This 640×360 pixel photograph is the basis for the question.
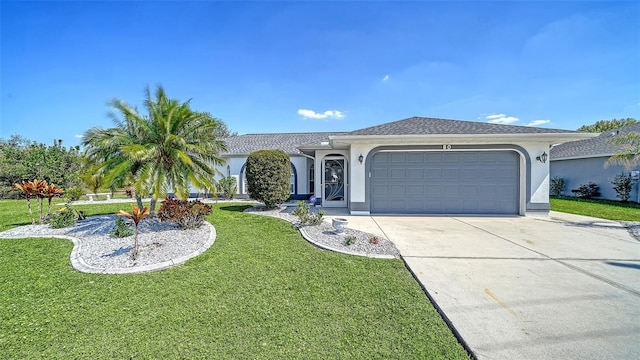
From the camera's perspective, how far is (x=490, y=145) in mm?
9516

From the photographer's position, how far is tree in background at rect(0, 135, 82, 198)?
19234 mm

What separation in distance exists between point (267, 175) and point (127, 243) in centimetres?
524

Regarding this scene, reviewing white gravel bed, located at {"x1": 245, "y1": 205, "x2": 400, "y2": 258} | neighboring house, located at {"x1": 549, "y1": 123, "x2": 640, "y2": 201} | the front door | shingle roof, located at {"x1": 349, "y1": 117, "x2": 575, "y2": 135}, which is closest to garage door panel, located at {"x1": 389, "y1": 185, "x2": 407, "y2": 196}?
shingle roof, located at {"x1": 349, "y1": 117, "x2": 575, "y2": 135}

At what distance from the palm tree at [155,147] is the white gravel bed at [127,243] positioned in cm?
117

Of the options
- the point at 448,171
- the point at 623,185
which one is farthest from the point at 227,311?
the point at 623,185

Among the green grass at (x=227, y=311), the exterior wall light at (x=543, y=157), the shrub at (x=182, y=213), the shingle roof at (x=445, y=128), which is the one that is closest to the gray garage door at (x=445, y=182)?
the exterior wall light at (x=543, y=157)

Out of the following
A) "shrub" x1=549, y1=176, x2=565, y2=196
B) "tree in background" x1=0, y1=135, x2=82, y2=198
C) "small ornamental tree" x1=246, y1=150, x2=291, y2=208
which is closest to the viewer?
"small ornamental tree" x1=246, y1=150, x2=291, y2=208

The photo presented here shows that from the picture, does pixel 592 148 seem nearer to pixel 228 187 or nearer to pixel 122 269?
pixel 228 187

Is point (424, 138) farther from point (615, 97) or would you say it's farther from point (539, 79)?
point (615, 97)

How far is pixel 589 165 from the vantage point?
1590 cm

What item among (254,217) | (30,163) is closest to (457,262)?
(254,217)

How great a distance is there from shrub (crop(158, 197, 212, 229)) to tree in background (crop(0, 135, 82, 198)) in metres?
18.5

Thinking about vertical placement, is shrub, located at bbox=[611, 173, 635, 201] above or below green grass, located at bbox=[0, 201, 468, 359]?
above

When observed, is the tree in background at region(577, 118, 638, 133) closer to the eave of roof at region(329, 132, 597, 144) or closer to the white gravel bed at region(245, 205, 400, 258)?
the eave of roof at region(329, 132, 597, 144)
